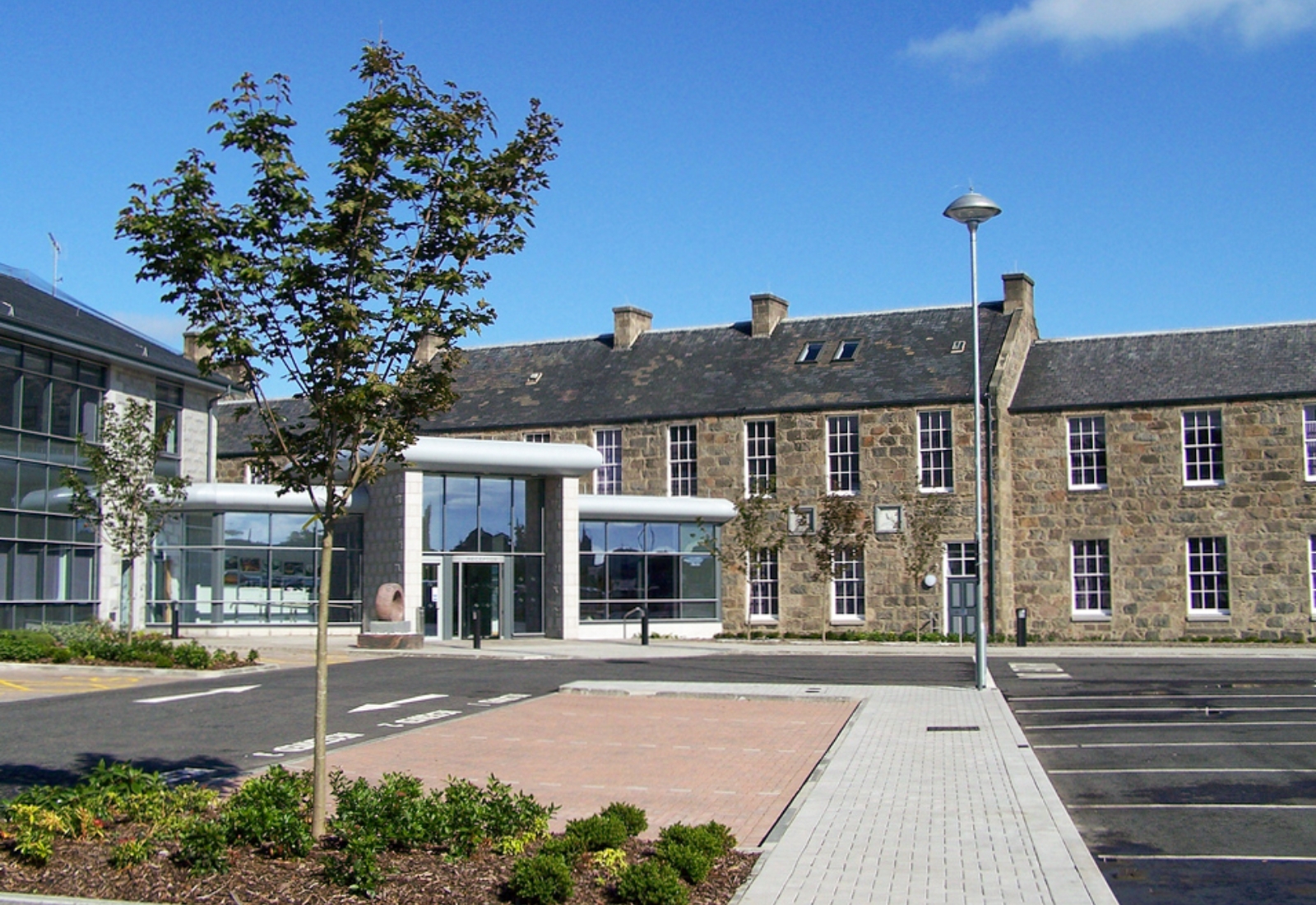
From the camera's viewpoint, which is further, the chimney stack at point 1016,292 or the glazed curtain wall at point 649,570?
the chimney stack at point 1016,292

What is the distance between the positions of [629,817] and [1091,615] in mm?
30027

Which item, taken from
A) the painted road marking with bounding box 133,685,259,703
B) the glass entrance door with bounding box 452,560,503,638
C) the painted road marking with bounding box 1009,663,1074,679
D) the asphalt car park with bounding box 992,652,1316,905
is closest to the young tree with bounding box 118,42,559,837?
the asphalt car park with bounding box 992,652,1316,905

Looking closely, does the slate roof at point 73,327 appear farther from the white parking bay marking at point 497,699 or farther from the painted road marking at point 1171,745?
the painted road marking at point 1171,745

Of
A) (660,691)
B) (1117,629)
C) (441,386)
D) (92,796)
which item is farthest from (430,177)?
(1117,629)

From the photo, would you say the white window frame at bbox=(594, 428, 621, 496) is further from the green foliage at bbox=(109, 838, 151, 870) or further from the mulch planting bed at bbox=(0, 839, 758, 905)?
the green foliage at bbox=(109, 838, 151, 870)

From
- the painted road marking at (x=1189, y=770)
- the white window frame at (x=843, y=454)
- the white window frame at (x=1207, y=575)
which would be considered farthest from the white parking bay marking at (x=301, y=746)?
the white window frame at (x=1207, y=575)

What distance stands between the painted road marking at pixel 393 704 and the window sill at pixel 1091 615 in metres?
21.9

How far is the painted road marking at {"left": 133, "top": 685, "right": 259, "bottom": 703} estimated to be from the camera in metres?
18.9

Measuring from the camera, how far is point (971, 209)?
19.9 m

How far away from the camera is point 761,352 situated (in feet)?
141

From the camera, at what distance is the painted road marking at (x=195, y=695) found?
18.9 m

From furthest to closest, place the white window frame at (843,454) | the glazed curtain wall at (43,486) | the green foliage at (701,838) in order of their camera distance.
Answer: the white window frame at (843,454)
the glazed curtain wall at (43,486)
the green foliage at (701,838)

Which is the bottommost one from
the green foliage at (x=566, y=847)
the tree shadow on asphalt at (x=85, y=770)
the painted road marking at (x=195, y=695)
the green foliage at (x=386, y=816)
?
the tree shadow on asphalt at (x=85, y=770)

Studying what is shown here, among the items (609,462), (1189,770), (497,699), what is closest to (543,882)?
(1189,770)
